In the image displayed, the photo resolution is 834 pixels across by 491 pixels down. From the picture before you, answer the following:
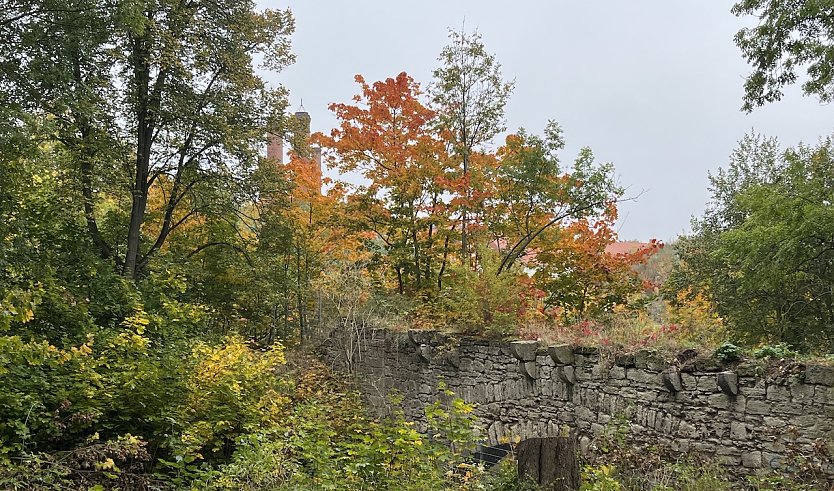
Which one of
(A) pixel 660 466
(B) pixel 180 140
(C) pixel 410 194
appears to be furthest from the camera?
(C) pixel 410 194

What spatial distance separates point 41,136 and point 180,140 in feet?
10.3

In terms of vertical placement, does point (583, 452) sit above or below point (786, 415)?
below

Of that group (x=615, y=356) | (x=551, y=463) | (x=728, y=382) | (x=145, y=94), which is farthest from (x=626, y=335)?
(x=145, y=94)

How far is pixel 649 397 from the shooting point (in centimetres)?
637

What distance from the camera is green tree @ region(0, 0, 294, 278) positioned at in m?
7.31

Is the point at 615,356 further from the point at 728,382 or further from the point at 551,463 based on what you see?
the point at 551,463

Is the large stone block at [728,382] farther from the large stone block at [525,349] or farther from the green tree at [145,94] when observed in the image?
the green tree at [145,94]

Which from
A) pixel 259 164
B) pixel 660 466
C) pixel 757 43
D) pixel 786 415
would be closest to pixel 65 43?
pixel 259 164

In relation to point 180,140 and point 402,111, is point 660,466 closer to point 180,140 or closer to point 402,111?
point 402,111

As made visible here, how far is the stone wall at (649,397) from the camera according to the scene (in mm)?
5262

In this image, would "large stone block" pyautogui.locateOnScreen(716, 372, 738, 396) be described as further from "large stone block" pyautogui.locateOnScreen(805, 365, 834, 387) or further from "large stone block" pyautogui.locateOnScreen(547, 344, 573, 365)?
"large stone block" pyautogui.locateOnScreen(547, 344, 573, 365)

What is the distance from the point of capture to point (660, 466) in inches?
238

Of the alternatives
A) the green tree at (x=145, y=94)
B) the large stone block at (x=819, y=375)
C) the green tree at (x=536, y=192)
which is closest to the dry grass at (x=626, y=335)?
the large stone block at (x=819, y=375)

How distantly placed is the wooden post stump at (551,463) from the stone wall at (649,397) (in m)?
2.90
